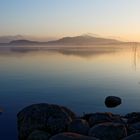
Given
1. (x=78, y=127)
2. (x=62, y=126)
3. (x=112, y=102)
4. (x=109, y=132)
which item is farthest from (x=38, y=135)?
(x=112, y=102)

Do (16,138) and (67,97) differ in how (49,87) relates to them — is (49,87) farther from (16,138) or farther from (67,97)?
(16,138)

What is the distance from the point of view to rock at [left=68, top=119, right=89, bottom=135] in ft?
53.8

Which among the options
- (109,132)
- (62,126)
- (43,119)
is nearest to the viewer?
(109,132)

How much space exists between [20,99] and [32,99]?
1.07 meters

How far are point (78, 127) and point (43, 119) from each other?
2.20 m

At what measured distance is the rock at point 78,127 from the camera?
53.8ft

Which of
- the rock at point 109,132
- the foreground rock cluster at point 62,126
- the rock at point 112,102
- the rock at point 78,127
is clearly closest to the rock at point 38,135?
the foreground rock cluster at point 62,126

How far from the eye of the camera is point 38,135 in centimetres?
1648

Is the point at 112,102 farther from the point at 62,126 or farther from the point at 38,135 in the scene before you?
the point at 38,135

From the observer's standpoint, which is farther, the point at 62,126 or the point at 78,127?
the point at 62,126

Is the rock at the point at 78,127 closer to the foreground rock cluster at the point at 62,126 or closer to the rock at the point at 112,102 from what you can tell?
the foreground rock cluster at the point at 62,126

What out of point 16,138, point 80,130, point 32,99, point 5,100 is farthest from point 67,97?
point 80,130

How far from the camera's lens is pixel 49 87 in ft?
123

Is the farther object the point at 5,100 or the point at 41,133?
the point at 5,100
